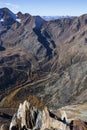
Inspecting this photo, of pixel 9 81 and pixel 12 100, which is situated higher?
pixel 9 81

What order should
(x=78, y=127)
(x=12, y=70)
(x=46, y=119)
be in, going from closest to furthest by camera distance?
(x=78, y=127)
(x=46, y=119)
(x=12, y=70)

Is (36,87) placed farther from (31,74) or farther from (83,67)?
(31,74)

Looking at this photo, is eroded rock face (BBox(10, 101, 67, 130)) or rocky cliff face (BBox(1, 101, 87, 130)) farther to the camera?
eroded rock face (BBox(10, 101, 67, 130))

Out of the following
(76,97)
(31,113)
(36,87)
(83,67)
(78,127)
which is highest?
(83,67)

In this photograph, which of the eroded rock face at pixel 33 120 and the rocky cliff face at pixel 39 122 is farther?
the eroded rock face at pixel 33 120

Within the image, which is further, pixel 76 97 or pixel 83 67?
pixel 83 67

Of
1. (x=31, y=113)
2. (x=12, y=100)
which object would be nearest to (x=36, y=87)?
(x=12, y=100)

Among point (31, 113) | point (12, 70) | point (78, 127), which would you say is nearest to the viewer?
point (78, 127)

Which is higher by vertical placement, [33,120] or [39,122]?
[33,120]

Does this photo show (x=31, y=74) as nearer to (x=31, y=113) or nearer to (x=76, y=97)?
(x=76, y=97)

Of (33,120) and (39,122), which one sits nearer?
(39,122)
